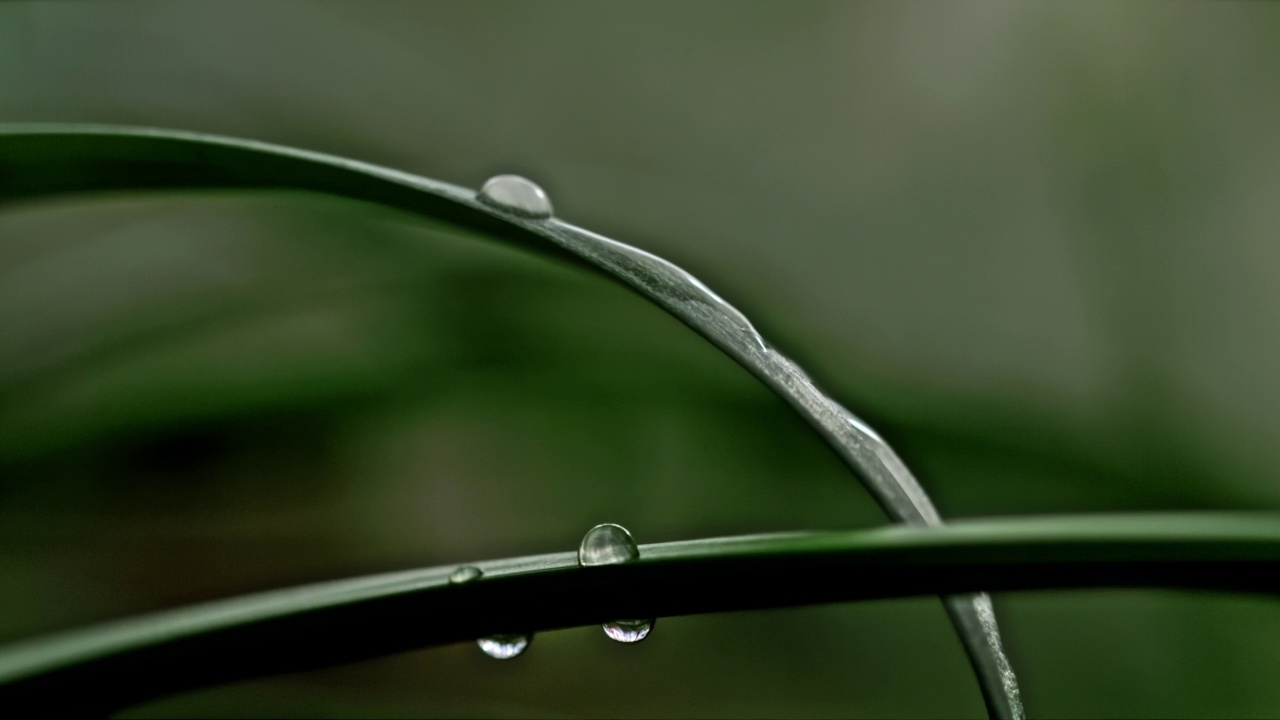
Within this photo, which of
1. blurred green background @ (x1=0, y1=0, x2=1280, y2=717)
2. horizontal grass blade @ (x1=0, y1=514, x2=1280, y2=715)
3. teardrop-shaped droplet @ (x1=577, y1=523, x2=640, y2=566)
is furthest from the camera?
blurred green background @ (x1=0, y1=0, x2=1280, y2=717)

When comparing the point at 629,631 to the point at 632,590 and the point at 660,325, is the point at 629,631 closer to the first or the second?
the point at 632,590

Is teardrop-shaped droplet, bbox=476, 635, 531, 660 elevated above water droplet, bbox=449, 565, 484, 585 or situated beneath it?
elevated above

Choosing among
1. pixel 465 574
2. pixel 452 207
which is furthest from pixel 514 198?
pixel 465 574

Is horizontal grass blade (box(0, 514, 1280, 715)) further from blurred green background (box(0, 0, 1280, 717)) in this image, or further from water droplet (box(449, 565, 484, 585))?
blurred green background (box(0, 0, 1280, 717))

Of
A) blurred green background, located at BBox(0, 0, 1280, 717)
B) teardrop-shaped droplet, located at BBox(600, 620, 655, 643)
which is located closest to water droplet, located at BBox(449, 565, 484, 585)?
teardrop-shaped droplet, located at BBox(600, 620, 655, 643)

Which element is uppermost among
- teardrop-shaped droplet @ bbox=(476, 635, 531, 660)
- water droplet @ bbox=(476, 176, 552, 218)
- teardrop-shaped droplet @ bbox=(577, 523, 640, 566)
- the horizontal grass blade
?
water droplet @ bbox=(476, 176, 552, 218)

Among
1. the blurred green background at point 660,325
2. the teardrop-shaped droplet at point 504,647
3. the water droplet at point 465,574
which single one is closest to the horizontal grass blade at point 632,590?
the water droplet at point 465,574

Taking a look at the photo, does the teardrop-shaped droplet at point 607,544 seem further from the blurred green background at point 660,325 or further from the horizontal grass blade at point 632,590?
the blurred green background at point 660,325
